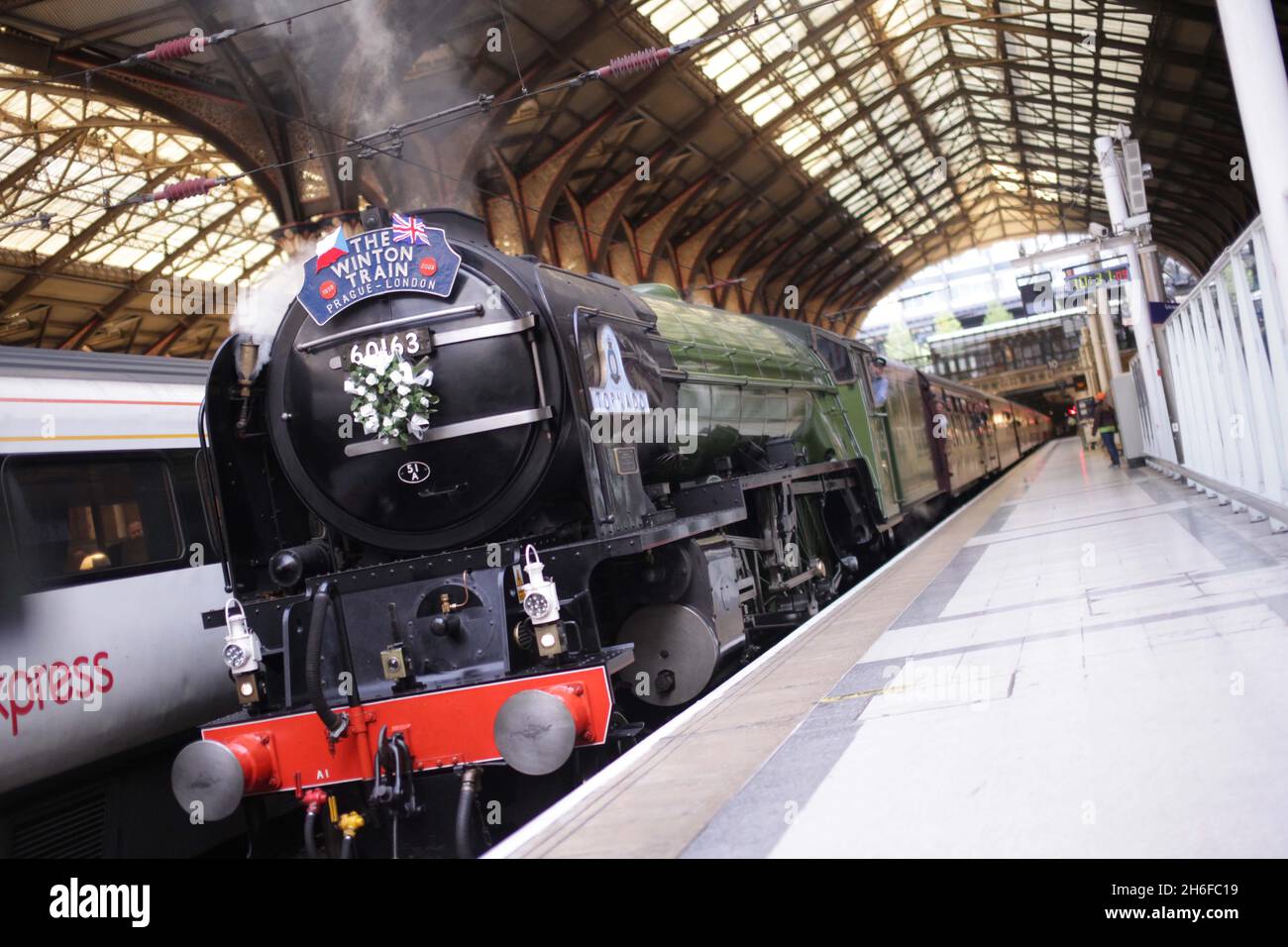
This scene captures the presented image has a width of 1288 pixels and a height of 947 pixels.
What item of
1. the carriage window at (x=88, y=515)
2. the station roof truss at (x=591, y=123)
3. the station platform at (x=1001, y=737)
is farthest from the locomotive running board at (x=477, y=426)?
the station roof truss at (x=591, y=123)

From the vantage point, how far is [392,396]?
16.5 ft

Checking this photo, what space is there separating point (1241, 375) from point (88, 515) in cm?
726

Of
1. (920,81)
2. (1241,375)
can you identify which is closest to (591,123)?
(920,81)

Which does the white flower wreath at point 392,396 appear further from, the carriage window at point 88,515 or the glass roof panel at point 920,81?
the glass roof panel at point 920,81

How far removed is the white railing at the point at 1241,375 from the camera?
584 centimetres

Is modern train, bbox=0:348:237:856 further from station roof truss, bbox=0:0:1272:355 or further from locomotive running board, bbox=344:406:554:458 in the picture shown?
station roof truss, bbox=0:0:1272:355

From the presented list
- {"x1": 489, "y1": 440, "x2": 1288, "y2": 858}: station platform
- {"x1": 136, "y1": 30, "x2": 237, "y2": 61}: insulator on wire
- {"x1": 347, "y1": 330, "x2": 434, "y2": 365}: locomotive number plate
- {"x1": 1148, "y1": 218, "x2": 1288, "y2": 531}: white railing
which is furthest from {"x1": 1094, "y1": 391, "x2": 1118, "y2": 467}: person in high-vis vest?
{"x1": 347, "y1": 330, "x2": 434, "y2": 365}: locomotive number plate

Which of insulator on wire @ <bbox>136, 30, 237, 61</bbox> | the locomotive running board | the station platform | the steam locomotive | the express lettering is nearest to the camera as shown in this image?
the station platform

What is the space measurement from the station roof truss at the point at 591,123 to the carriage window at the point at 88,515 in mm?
4138

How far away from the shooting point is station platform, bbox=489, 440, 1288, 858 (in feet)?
9.02

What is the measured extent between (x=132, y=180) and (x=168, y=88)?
28.8 ft

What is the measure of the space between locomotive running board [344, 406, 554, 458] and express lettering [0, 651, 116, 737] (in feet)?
7.11

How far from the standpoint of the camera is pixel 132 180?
74.3ft
